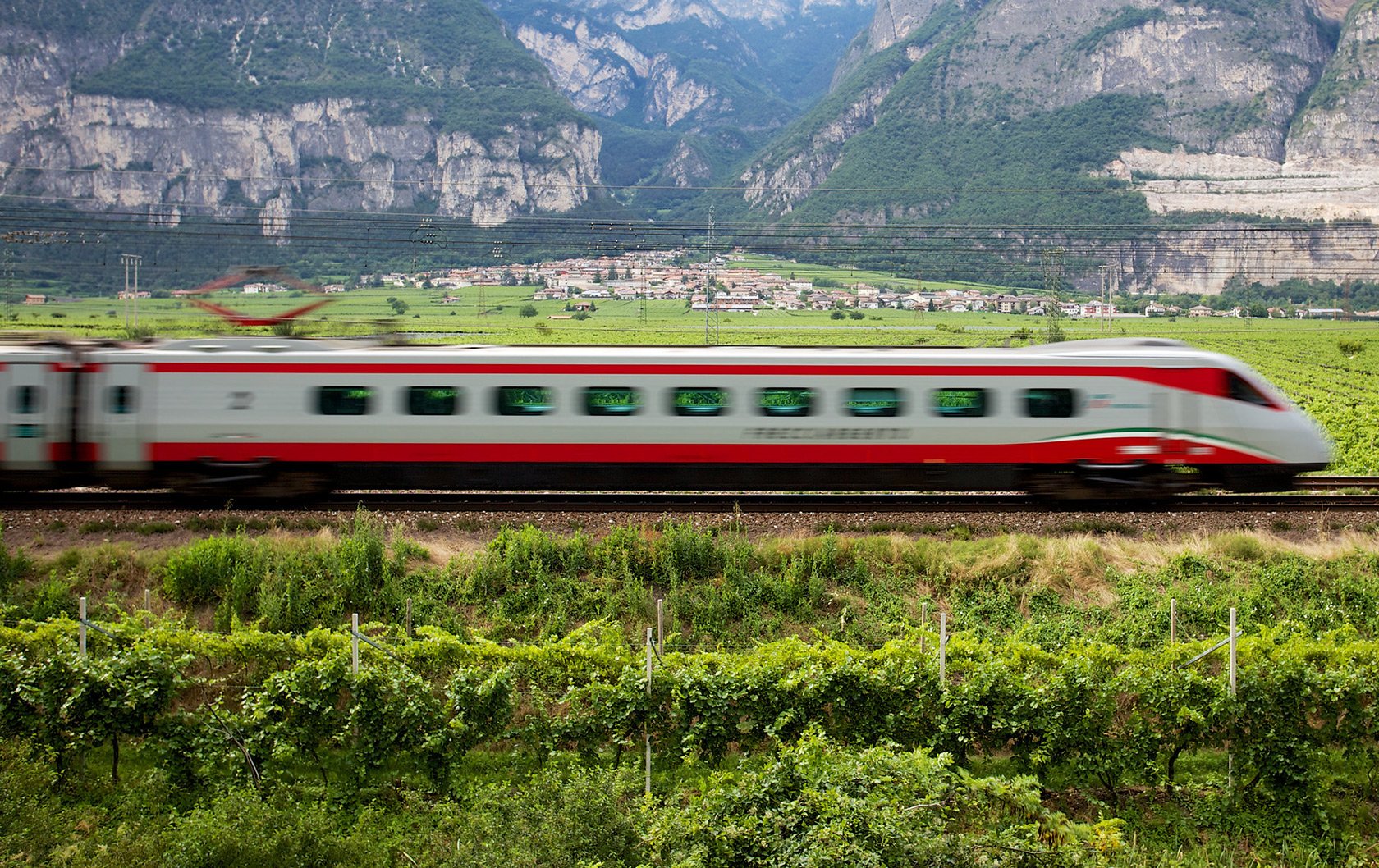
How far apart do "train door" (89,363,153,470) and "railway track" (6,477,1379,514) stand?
938mm

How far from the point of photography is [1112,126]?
155250 mm

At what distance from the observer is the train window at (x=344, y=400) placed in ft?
57.8

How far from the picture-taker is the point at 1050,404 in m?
17.6

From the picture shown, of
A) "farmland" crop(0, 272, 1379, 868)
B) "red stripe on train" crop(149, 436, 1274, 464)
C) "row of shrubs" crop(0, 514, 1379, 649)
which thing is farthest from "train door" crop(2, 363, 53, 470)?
"row of shrubs" crop(0, 514, 1379, 649)

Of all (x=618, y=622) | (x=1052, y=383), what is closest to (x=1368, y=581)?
(x=1052, y=383)

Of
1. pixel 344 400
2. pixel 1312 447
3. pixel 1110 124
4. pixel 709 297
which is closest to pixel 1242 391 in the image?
pixel 1312 447

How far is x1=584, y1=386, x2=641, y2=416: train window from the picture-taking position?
1759cm

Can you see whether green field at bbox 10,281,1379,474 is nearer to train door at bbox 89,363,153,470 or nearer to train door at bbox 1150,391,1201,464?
train door at bbox 1150,391,1201,464

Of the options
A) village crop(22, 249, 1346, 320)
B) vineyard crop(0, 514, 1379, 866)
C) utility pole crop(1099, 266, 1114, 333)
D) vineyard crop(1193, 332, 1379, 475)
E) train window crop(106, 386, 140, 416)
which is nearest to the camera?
vineyard crop(0, 514, 1379, 866)

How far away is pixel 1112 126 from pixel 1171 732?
529 feet

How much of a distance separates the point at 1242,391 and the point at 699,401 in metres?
9.06

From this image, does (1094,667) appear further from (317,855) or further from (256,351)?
(256,351)

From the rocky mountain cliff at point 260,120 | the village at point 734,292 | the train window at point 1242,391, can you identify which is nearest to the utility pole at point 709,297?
the village at point 734,292

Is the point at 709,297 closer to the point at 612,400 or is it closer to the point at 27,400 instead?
the point at 612,400
